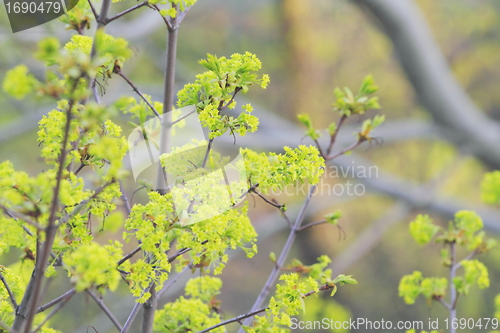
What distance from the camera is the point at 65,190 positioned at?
44 centimetres

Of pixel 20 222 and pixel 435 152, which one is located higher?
pixel 20 222

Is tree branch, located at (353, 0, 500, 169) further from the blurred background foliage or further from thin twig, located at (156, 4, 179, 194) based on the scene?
thin twig, located at (156, 4, 179, 194)

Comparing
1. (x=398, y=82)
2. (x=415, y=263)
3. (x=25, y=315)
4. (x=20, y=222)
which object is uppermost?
(x=20, y=222)

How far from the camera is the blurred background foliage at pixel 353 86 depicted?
3906 mm

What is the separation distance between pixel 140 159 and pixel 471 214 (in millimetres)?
695

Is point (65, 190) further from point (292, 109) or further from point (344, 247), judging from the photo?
point (344, 247)

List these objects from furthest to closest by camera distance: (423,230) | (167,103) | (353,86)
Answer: (353,86) < (423,230) < (167,103)

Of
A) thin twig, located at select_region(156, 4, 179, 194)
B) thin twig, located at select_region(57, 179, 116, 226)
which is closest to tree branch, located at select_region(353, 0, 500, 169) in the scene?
thin twig, located at select_region(156, 4, 179, 194)

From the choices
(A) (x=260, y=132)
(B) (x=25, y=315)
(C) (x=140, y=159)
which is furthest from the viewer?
(A) (x=260, y=132)

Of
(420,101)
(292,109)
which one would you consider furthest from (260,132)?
(292,109)

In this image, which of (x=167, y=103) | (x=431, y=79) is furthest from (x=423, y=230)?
(x=431, y=79)

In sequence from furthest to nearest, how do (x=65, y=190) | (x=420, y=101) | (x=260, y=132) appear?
(x=260, y=132), (x=420, y=101), (x=65, y=190)

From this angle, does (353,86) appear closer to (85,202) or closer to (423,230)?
(423,230)

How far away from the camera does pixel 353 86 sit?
171 inches
